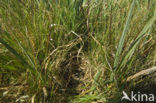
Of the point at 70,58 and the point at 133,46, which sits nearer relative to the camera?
the point at 133,46

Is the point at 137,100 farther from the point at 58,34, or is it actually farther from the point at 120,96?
the point at 58,34

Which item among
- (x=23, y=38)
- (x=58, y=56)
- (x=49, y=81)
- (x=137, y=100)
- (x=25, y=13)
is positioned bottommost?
(x=137, y=100)

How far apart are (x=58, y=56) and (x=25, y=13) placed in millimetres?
382

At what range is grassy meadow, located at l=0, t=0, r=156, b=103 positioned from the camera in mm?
758

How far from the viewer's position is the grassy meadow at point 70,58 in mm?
758

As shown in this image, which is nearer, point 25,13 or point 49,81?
point 49,81

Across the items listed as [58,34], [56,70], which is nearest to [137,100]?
[56,70]

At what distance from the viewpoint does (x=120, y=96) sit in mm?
772

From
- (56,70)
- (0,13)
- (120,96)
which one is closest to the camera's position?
(120,96)

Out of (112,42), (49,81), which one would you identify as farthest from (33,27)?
(112,42)

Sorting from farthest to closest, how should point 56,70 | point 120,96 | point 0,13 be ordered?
1. point 0,13
2. point 56,70
3. point 120,96

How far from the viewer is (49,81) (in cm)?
80

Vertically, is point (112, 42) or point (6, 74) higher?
point (112, 42)

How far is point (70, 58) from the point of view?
897 millimetres
